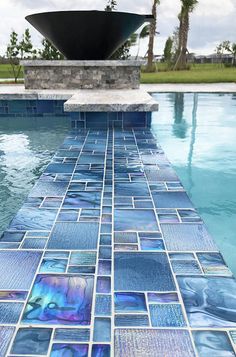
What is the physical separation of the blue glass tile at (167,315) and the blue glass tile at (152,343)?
42 mm

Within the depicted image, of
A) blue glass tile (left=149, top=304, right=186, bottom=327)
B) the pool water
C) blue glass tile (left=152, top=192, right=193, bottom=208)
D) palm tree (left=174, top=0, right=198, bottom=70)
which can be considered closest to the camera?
blue glass tile (left=149, top=304, right=186, bottom=327)

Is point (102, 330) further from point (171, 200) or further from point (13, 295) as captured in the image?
point (171, 200)

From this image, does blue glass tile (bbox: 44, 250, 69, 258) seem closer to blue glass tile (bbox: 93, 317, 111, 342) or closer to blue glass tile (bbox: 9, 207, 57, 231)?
blue glass tile (bbox: 9, 207, 57, 231)

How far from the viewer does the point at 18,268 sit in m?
1.98

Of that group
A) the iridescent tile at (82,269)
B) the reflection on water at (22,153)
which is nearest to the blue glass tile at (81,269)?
the iridescent tile at (82,269)

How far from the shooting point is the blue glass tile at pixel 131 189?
125 inches

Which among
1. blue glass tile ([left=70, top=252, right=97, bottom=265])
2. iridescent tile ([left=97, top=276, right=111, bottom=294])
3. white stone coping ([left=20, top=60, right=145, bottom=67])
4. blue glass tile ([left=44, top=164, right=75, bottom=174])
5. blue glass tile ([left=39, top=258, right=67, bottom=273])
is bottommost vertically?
iridescent tile ([left=97, top=276, right=111, bottom=294])

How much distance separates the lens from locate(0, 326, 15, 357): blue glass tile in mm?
1425

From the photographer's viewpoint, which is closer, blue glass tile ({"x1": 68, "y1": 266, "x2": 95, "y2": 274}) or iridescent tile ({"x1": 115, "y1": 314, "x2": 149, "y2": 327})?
iridescent tile ({"x1": 115, "y1": 314, "x2": 149, "y2": 327})

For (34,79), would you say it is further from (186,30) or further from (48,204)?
(186,30)

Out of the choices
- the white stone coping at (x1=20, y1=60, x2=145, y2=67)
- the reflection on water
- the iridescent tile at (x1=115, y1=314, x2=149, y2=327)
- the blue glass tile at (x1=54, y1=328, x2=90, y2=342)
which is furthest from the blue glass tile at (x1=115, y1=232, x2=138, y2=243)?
the white stone coping at (x1=20, y1=60, x2=145, y2=67)

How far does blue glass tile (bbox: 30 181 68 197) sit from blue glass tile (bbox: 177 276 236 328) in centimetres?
160

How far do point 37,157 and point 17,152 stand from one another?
17.4 inches

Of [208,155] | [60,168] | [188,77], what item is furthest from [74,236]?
[188,77]
